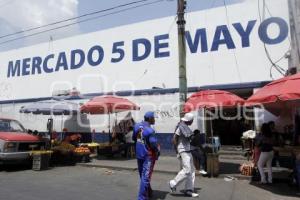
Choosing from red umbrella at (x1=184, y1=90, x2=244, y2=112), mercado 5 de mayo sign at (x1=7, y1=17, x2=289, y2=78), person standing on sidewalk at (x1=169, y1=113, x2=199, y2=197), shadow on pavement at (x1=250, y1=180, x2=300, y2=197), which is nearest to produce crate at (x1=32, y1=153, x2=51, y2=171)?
red umbrella at (x1=184, y1=90, x2=244, y2=112)

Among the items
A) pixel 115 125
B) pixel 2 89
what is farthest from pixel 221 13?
pixel 2 89

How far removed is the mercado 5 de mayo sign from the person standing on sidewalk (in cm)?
839

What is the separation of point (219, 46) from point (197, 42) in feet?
3.68

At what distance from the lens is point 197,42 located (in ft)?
55.4

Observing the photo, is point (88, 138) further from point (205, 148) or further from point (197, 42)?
point (205, 148)

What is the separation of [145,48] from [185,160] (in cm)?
1083

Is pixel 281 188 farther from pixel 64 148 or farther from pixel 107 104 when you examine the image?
pixel 64 148

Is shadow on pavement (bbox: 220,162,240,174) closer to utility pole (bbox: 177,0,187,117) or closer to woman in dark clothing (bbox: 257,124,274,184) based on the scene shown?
woman in dark clothing (bbox: 257,124,274,184)

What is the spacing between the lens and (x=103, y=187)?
31.1ft

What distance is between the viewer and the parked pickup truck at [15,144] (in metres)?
11.9

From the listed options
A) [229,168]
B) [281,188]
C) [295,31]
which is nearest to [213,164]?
[229,168]

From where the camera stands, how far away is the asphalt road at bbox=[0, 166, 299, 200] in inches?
328

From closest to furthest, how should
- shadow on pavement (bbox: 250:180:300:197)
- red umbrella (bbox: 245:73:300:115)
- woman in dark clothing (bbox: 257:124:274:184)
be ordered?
red umbrella (bbox: 245:73:300:115)
shadow on pavement (bbox: 250:180:300:197)
woman in dark clothing (bbox: 257:124:274:184)

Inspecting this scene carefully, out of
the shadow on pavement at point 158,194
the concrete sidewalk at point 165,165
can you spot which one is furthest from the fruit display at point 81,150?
the shadow on pavement at point 158,194
